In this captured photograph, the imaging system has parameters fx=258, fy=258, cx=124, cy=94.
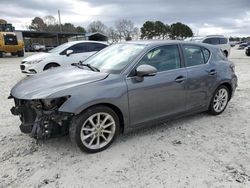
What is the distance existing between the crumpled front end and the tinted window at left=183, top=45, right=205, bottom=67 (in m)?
2.32

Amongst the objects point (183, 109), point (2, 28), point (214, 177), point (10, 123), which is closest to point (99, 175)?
point (214, 177)

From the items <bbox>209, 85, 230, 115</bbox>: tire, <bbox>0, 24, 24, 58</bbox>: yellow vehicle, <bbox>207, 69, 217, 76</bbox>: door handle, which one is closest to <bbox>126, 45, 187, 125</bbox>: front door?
<bbox>207, 69, 217, 76</bbox>: door handle

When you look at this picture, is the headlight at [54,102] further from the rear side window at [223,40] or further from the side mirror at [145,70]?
the rear side window at [223,40]

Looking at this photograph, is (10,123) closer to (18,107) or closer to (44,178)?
(18,107)

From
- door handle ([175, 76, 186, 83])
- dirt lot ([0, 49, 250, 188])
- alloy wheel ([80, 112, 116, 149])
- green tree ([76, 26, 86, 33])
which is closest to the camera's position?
dirt lot ([0, 49, 250, 188])

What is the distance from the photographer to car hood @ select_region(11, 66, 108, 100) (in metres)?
3.33

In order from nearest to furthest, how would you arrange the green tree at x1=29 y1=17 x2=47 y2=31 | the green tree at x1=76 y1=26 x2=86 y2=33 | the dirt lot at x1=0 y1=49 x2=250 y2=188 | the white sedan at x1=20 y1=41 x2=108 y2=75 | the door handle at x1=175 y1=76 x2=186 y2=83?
the dirt lot at x1=0 y1=49 x2=250 y2=188 < the door handle at x1=175 y1=76 x2=186 y2=83 < the white sedan at x1=20 y1=41 x2=108 y2=75 < the green tree at x1=29 y1=17 x2=47 y2=31 < the green tree at x1=76 y1=26 x2=86 y2=33

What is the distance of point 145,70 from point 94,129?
1099 millimetres

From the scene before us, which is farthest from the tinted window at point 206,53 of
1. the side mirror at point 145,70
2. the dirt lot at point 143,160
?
the side mirror at point 145,70

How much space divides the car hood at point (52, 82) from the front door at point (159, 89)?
22.4 inches

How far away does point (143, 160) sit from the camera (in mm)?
3404

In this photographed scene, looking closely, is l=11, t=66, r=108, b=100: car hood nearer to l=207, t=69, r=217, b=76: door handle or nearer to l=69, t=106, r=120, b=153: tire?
l=69, t=106, r=120, b=153: tire

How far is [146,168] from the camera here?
127 inches

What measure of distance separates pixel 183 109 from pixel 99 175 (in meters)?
2.04
